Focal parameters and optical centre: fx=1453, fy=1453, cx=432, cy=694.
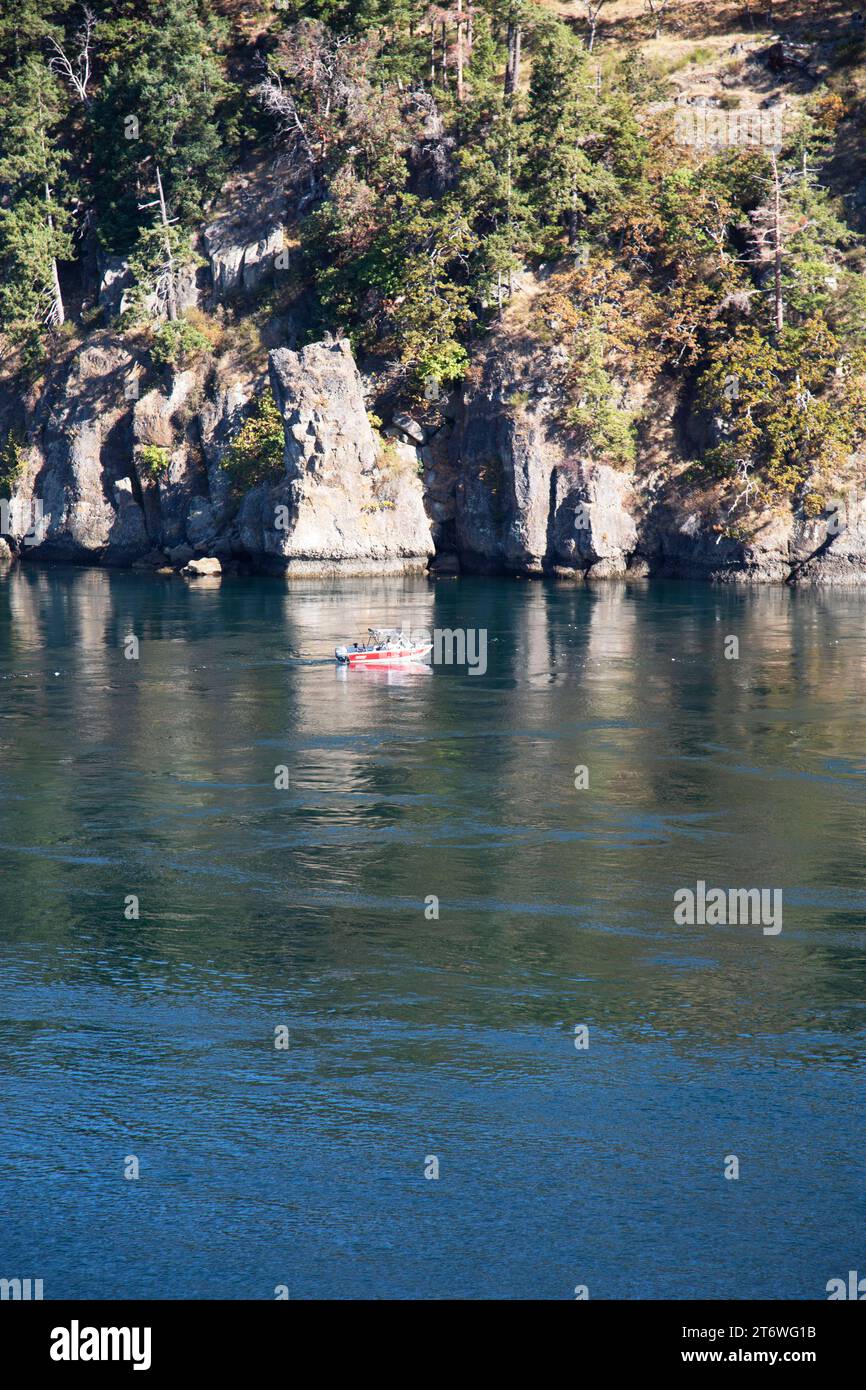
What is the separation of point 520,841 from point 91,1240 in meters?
20.5

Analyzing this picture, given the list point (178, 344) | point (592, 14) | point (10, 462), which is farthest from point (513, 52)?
point (10, 462)

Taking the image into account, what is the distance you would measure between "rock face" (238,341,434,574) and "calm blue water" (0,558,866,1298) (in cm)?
4681

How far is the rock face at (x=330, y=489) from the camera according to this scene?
342ft

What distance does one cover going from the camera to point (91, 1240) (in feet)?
69.9

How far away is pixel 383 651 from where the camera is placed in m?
66.7

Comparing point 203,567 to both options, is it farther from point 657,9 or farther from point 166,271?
point 657,9

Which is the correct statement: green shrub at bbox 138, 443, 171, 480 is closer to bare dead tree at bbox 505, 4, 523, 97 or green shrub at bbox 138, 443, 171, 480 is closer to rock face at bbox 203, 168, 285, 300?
rock face at bbox 203, 168, 285, 300

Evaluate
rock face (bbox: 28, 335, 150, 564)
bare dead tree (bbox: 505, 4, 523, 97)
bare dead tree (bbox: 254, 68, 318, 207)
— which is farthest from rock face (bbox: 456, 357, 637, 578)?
rock face (bbox: 28, 335, 150, 564)

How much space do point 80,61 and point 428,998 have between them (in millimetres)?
122224

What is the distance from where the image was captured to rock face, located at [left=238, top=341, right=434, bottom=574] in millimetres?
104125

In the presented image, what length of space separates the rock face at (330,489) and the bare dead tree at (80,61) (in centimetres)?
3977

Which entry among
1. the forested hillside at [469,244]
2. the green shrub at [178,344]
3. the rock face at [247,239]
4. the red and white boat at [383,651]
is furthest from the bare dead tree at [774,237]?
the red and white boat at [383,651]
